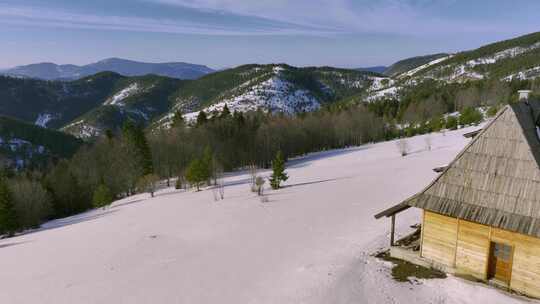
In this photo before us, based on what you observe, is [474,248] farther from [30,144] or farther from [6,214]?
[30,144]

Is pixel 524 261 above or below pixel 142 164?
below

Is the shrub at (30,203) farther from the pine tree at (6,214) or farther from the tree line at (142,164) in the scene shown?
the pine tree at (6,214)

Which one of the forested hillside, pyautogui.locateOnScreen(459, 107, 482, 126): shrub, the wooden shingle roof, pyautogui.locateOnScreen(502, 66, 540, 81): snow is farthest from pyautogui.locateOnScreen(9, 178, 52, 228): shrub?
pyautogui.locateOnScreen(502, 66, 540, 81): snow

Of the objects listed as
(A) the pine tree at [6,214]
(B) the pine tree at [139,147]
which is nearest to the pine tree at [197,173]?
(B) the pine tree at [139,147]

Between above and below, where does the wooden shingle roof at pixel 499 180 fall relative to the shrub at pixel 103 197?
above

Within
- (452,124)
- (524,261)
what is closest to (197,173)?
(524,261)
